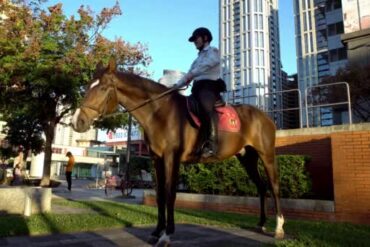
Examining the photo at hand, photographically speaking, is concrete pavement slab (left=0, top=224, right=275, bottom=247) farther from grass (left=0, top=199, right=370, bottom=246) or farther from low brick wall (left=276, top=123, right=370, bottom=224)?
low brick wall (left=276, top=123, right=370, bottom=224)

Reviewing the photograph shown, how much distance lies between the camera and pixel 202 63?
5859 mm

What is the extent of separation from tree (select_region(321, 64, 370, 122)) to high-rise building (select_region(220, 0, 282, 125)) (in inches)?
3168

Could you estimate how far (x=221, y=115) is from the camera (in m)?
6.16

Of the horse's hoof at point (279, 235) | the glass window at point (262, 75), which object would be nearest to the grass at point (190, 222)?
the horse's hoof at point (279, 235)

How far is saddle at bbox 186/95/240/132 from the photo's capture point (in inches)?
222

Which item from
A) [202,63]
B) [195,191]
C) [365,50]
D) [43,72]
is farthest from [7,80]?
[365,50]

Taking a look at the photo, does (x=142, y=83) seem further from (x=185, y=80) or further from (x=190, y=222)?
(x=190, y=222)

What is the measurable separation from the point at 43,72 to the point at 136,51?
460 cm

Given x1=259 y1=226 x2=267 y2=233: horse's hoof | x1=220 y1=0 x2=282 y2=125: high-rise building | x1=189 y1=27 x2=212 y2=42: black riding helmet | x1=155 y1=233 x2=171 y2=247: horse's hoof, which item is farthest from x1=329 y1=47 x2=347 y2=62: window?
x1=220 y1=0 x2=282 y2=125: high-rise building

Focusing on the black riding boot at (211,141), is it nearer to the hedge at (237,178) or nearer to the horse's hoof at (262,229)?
the horse's hoof at (262,229)

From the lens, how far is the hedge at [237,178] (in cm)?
1017

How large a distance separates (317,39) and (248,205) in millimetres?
72210

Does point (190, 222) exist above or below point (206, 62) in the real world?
below

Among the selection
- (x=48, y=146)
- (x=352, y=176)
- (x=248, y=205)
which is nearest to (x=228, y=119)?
(x=352, y=176)
